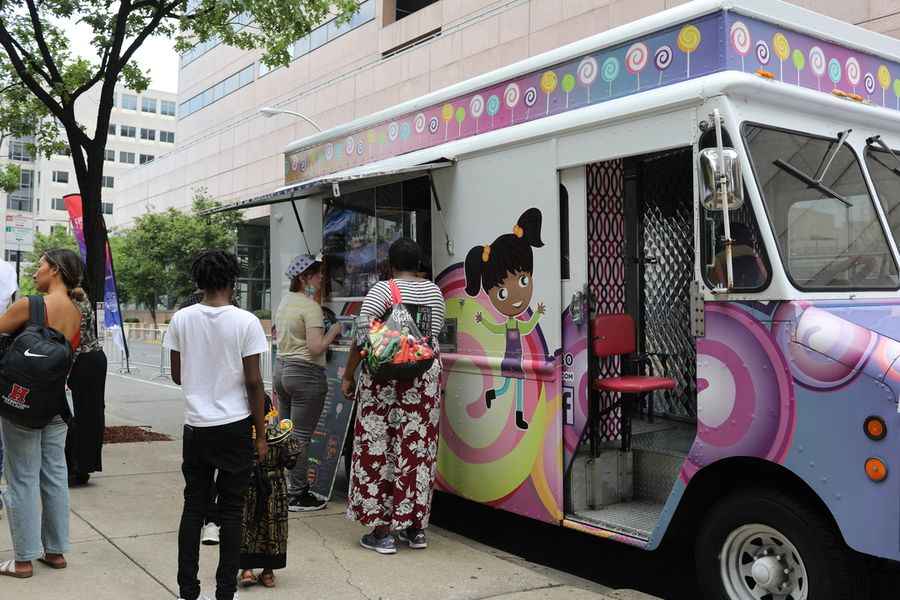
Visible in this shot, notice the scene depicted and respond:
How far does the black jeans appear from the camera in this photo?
3902 mm

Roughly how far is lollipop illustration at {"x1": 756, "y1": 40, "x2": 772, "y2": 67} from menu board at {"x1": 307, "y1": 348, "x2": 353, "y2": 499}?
11.9 ft

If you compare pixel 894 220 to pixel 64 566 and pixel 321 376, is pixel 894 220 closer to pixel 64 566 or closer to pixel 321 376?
pixel 321 376

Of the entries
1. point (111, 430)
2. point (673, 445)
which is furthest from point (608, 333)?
point (111, 430)

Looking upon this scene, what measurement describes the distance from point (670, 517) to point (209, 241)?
4077 centimetres

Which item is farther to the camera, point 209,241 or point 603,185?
point 209,241

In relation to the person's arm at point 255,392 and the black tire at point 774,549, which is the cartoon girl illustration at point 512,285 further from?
the person's arm at point 255,392

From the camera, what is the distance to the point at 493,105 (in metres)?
5.76

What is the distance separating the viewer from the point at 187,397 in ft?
13.0

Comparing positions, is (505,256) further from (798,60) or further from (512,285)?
(798,60)

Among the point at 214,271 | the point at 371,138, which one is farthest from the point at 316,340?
the point at 214,271

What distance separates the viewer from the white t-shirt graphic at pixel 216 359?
3.91 meters

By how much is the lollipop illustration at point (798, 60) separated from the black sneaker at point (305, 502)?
434 cm

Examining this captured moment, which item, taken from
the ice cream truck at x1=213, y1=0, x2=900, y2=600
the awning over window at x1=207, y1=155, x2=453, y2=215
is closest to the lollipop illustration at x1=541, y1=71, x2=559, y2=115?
the ice cream truck at x1=213, y1=0, x2=900, y2=600

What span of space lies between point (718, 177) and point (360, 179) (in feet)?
9.56
